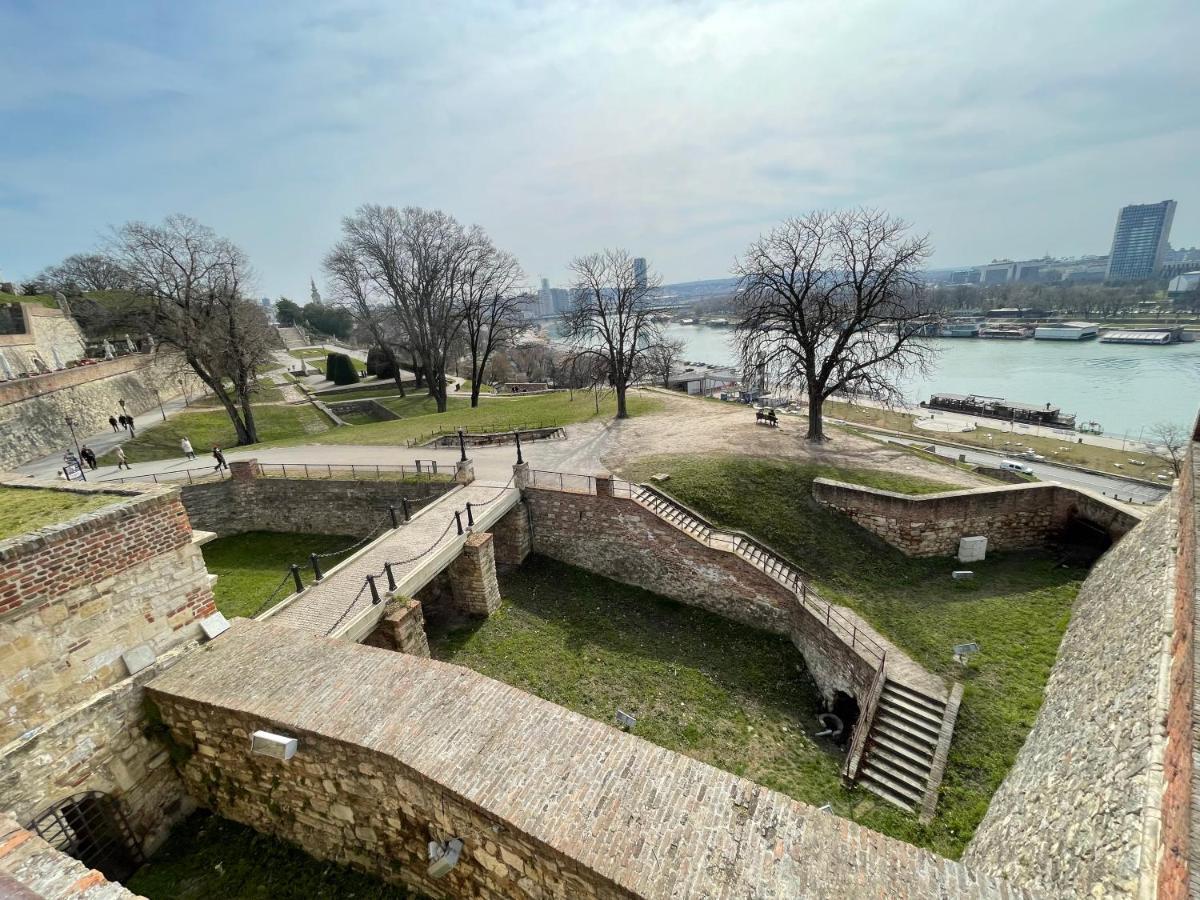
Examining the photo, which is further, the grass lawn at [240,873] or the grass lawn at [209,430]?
the grass lawn at [209,430]

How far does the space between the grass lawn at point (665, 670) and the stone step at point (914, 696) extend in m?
1.59

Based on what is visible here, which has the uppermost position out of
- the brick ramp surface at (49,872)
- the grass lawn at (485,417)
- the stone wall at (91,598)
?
the stone wall at (91,598)

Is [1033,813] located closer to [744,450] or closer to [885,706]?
[885,706]

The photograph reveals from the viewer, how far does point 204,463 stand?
19.6 meters

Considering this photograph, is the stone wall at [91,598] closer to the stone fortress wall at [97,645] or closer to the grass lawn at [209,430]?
the stone fortress wall at [97,645]

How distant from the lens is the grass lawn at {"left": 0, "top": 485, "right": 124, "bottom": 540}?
5922mm

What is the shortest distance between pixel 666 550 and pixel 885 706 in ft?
18.6

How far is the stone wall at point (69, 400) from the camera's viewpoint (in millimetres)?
21812

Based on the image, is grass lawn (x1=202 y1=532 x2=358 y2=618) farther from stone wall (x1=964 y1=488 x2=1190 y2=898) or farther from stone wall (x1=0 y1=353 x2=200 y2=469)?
stone wall (x1=964 y1=488 x2=1190 y2=898)

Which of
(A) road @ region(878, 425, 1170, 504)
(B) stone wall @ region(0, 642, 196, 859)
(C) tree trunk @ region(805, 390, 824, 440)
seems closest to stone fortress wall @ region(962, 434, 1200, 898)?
(B) stone wall @ region(0, 642, 196, 859)

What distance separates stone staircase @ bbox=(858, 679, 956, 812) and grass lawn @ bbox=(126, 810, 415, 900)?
7710mm

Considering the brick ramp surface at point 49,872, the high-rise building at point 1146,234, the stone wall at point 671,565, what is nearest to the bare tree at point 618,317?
the stone wall at point 671,565

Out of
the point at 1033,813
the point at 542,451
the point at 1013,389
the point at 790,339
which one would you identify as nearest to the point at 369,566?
the point at 542,451

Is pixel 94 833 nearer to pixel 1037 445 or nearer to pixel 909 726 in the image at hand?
pixel 909 726
